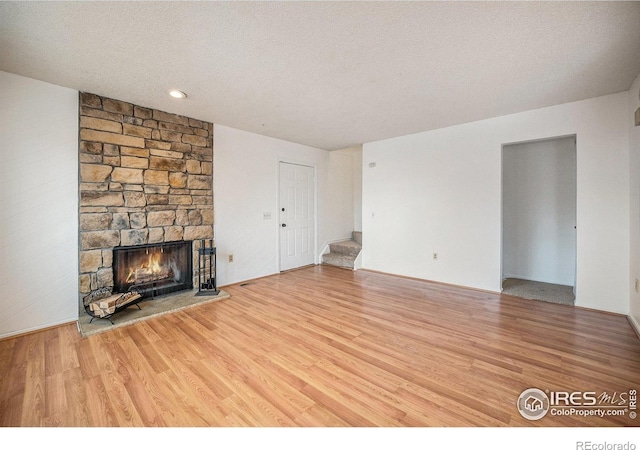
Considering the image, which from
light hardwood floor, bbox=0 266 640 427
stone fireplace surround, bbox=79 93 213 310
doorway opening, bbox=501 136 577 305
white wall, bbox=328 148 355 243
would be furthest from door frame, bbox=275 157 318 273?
doorway opening, bbox=501 136 577 305

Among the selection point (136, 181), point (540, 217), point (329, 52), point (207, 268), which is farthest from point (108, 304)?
point (540, 217)

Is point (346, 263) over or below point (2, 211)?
below

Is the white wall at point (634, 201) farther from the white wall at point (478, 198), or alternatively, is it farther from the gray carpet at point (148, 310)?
the gray carpet at point (148, 310)

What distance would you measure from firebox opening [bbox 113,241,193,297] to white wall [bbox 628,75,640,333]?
17.2 ft

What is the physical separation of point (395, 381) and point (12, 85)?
4360mm

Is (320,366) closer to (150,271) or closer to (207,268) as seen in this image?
(207,268)

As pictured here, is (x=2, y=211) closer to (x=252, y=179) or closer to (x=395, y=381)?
(x=252, y=179)

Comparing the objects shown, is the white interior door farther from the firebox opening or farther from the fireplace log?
the fireplace log

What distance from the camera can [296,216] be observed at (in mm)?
5426

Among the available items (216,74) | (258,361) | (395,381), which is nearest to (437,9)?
(216,74)

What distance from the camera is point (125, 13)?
1.75m

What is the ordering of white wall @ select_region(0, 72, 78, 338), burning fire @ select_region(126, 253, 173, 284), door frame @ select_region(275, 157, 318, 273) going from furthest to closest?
door frame @ select_region(275, 157, 318, 273), burning fire @ select_region(126, 253, 173, 284), white wall @ select_region(0, 72, 78, 338)

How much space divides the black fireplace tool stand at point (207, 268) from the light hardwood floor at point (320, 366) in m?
0.53

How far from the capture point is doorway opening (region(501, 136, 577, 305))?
4.07 m
